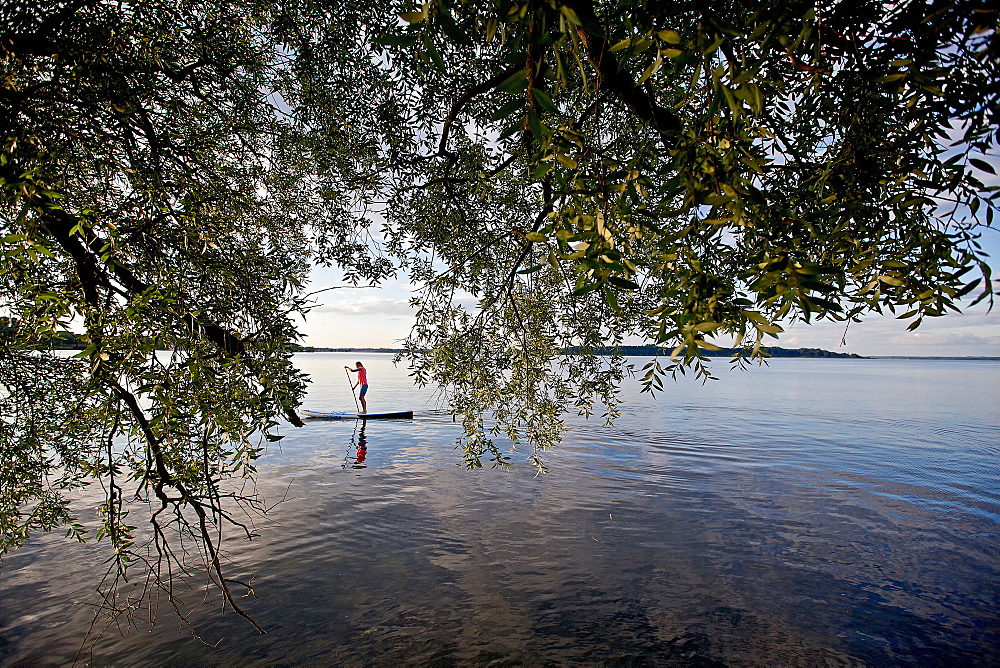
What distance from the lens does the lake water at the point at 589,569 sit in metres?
8.84

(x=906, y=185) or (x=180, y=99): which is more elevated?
(x=180, y=99)

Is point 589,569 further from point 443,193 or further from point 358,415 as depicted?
point 358,415

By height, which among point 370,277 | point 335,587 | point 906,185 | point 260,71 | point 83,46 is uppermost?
point 260,71

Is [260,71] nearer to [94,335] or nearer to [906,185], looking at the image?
[94,335]

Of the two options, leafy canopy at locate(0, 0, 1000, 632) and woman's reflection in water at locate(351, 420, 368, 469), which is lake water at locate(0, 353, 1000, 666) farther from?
leafy canopy at locate(0, 0, 1000, 632)

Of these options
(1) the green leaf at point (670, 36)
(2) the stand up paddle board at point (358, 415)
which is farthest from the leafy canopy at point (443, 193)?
(2) the stand up paddle board at point (358, 415)

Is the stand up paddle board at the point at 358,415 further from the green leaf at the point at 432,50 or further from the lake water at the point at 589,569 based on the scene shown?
the green leaf at the point at 432,50

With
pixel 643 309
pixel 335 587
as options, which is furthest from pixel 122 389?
pixel 335 587

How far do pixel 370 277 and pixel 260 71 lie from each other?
2783 millimetres

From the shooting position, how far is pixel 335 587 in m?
10.8

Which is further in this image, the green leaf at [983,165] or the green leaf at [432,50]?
the green leaf at [983,165]

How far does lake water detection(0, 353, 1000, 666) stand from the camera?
8.84 metres

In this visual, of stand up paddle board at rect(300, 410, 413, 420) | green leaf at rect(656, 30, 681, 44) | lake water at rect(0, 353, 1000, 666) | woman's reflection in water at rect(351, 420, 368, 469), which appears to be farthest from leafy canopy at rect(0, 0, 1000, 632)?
stand up paddle board at rect(300, 410, 413, 420)

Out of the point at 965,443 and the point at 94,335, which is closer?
the point at 94,335
